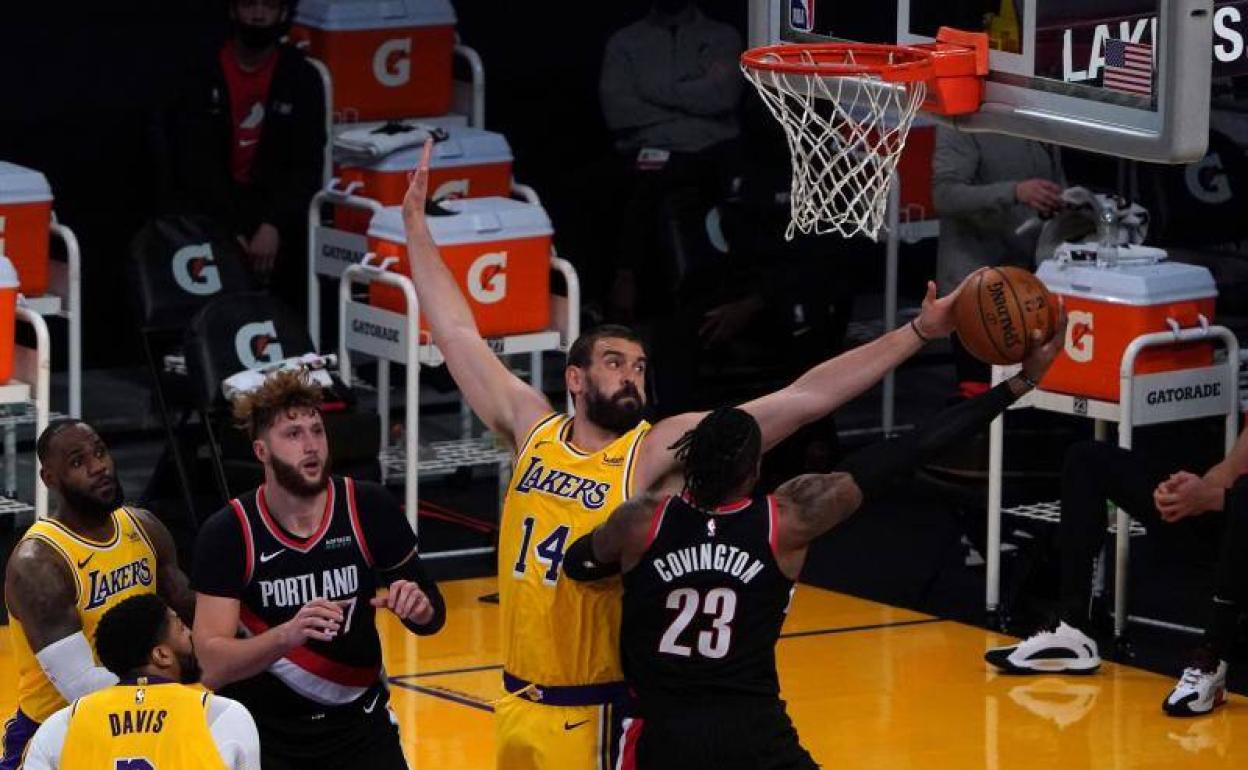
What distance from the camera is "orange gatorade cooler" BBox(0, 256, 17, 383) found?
10.9 meters

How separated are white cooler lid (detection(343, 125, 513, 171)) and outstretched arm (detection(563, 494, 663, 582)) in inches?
234

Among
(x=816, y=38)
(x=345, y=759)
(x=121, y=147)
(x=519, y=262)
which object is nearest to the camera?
(x=345, y=759)

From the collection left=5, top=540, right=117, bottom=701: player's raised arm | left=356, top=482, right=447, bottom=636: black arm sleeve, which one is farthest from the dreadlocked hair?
left=5, top=540, right=117, bottom=701: player's raised arm

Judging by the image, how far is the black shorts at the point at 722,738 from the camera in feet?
23.6

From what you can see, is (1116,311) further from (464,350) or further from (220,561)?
(220,561)

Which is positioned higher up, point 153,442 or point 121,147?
point 121,147

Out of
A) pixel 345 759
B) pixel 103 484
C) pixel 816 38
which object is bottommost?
pixel 345 759

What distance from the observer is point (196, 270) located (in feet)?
41.1

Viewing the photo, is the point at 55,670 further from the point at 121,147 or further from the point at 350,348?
the point at 121,147

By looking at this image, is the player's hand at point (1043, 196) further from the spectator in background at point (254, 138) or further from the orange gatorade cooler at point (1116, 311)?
the spectator in background at point (254, 138)

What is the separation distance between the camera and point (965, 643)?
11.0 meters

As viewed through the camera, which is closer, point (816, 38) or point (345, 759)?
point (345, 759)

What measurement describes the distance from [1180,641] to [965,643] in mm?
828

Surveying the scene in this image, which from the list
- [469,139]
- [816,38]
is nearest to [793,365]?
[469,139]
